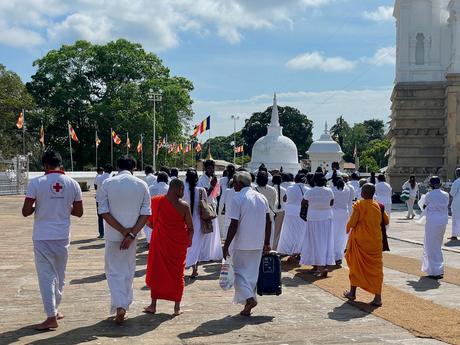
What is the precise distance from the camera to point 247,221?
25.9 feet

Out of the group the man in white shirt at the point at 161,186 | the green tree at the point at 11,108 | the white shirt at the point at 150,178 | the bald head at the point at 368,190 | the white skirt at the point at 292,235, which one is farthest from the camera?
the green tree at the point at 11,108

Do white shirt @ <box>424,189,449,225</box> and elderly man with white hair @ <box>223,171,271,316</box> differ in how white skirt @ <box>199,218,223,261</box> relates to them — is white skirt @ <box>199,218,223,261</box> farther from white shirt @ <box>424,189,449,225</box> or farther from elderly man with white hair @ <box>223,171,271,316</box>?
elderly man with white hair @ <box>223,171,271,316</box>

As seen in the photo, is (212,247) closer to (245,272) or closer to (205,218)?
(205,218)

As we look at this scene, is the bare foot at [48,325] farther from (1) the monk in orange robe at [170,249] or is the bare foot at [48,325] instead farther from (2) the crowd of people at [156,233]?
(1) the monk in orange robe at [170,249]

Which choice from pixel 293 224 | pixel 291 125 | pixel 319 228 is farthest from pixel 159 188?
pixel 291 125

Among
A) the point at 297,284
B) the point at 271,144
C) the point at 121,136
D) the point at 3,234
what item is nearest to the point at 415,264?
the point at 297,284

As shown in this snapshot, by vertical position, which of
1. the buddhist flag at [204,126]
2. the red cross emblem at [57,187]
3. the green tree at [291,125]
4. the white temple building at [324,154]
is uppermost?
the green tree at [291,125]

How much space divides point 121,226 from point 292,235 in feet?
20.5

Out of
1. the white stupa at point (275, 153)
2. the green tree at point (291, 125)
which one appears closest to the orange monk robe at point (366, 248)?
Result: the white stupa at point (275, 153)

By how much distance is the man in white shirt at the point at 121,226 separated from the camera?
7.29 meters

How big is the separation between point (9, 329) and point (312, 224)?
19.3 feet

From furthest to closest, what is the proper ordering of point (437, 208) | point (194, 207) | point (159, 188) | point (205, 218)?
point (159, 188)
point (437, 208)
point (194, 207)
point (205, 218)

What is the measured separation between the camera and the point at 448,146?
3475cm

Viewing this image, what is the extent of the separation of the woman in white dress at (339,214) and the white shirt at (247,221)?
5050 millimetres
